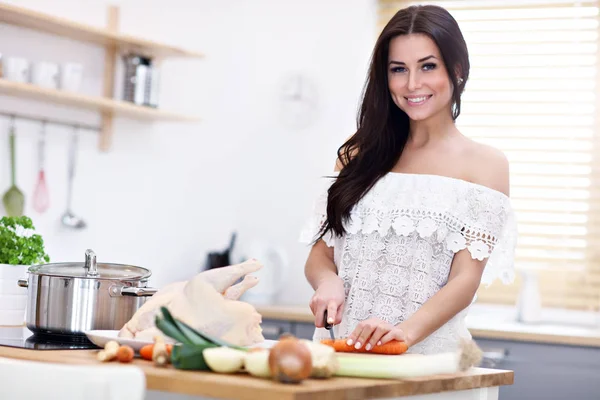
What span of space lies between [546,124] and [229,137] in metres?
1.39

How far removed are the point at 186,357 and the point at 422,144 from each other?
101 centimetres

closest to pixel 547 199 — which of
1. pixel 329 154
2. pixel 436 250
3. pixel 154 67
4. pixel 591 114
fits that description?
pixel 591 114

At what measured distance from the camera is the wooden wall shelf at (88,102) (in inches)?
121

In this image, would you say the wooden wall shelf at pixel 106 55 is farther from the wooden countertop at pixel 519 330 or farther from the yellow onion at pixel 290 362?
the yellow onion at pixel 290 362

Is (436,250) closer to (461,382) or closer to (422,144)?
(422,144)

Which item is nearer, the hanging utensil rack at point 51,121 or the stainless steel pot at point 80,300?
the stainless steel pot at point 80,300

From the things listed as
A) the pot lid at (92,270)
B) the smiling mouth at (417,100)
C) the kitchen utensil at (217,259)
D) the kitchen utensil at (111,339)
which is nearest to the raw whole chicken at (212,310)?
the kitchen utensil at (111,339)

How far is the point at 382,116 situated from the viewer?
2100mm

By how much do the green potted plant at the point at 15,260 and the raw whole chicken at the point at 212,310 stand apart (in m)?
0.57

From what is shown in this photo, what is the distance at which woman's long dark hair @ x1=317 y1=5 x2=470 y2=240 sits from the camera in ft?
6.59

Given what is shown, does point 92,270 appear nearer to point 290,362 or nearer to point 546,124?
point 290,362

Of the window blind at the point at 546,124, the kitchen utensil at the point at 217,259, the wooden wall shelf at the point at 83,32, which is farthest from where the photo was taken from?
the kitchen utensil at the point at 217,259

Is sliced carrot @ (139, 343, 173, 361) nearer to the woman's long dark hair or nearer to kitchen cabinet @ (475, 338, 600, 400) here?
the woman's long dark hair

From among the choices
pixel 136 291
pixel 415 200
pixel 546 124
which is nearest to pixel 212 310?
pixel 136 291
